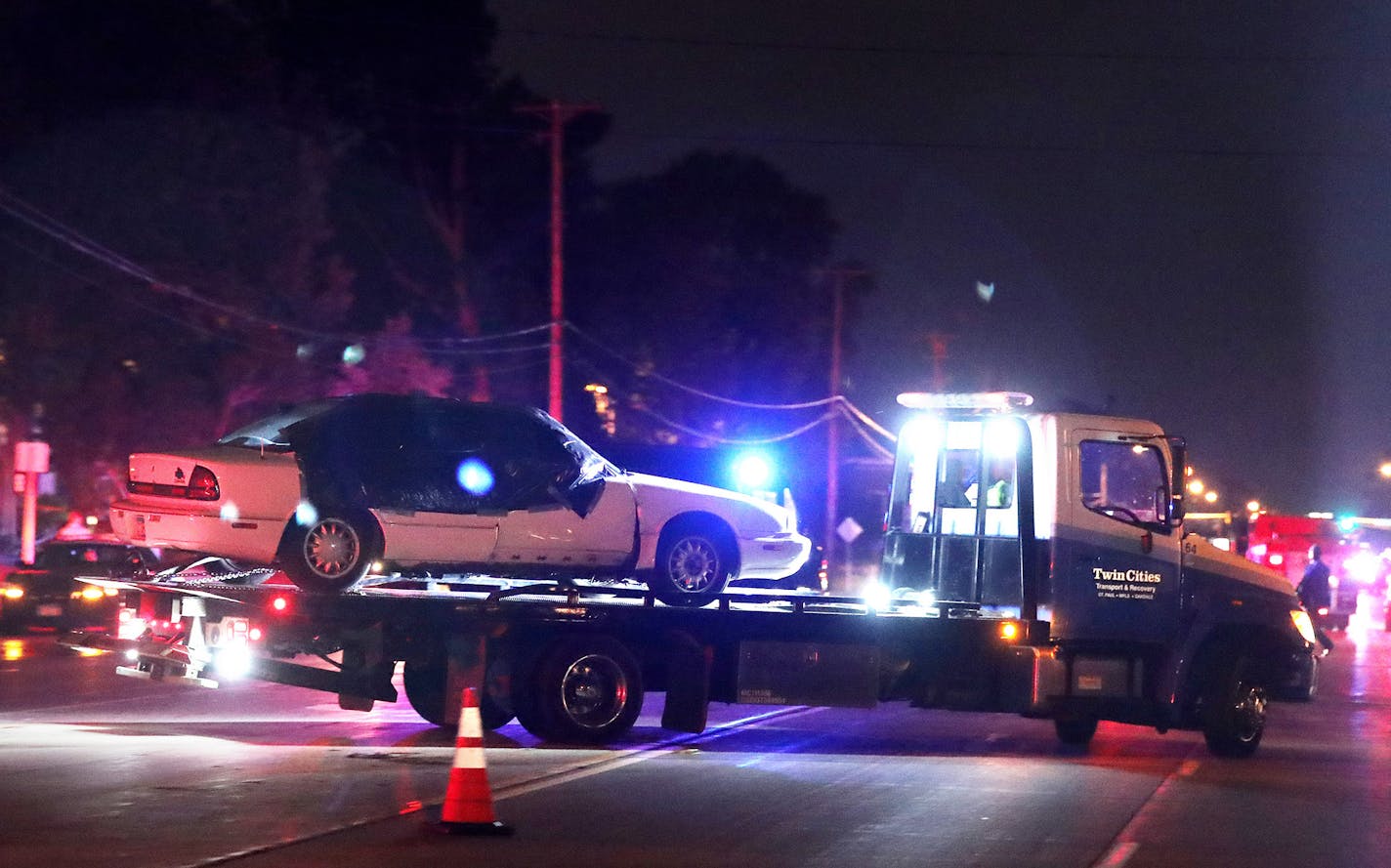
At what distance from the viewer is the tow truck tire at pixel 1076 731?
585 inches

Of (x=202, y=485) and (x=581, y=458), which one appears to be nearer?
(x=202, y=485)

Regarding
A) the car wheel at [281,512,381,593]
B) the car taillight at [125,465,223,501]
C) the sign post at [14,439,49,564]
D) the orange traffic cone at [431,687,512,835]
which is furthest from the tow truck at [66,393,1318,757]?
the sign post at [14,439,49,564]

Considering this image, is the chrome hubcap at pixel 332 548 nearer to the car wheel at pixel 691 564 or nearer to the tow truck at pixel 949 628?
the tow truck at pixel 949 628

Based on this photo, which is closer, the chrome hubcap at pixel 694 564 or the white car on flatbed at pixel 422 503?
the white car on flatbed at pixel 422 503

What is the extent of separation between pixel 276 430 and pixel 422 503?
1.16 m

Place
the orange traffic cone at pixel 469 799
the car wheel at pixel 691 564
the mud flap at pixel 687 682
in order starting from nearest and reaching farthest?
the orange traffic cone at pixel 469 799, the mud flap at pixel 687 682, the car wheel at pixel 691 564

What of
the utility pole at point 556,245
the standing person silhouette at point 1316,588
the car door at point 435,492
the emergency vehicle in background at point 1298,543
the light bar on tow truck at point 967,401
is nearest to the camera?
the car door at point 435,492

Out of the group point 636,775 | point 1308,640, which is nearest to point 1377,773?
point 1308,640

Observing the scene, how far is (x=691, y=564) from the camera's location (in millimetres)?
14312

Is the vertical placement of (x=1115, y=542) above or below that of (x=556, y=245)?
below

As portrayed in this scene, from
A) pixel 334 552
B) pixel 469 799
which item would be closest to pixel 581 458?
pixel 334 552

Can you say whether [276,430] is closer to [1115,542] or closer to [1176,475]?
[1115,542]

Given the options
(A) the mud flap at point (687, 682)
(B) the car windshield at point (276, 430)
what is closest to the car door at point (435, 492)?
(B) the car windshield at point (276, 430)

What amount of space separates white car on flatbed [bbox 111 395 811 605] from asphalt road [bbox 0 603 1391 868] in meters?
1.39
